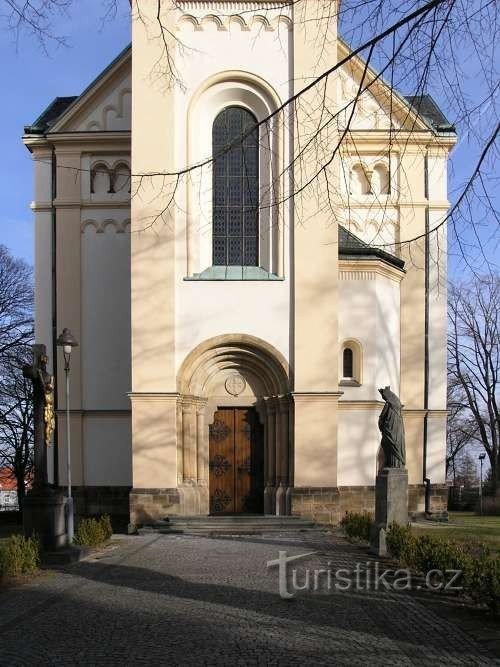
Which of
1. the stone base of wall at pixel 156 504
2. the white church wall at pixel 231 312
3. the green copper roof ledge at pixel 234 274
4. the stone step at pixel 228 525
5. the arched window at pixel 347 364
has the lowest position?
the stone step at pixel 228 525

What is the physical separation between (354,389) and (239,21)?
9.55 m

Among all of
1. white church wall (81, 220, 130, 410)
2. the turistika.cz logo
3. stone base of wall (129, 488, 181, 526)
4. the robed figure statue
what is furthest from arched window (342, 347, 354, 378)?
the turistika.cz logo

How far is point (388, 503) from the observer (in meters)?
14.0

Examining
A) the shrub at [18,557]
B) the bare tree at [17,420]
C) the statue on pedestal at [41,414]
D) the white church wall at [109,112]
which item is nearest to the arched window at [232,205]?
the white church wall at [109,112]

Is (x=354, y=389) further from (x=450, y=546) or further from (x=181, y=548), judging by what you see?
(x=450, y=546)

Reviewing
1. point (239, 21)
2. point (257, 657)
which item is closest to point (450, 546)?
point (257, 657)

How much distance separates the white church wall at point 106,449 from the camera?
23016 millimetres

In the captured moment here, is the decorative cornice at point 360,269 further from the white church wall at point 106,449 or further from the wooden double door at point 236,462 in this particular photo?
the white church wall at point 106,449

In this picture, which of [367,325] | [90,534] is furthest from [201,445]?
[90,534]

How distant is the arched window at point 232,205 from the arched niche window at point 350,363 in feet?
11.2

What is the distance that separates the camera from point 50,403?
14453 mm

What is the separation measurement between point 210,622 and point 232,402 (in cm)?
1268

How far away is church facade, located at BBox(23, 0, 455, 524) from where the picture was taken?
20203 millimetres

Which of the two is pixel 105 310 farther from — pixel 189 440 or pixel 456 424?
pixel 456 424
